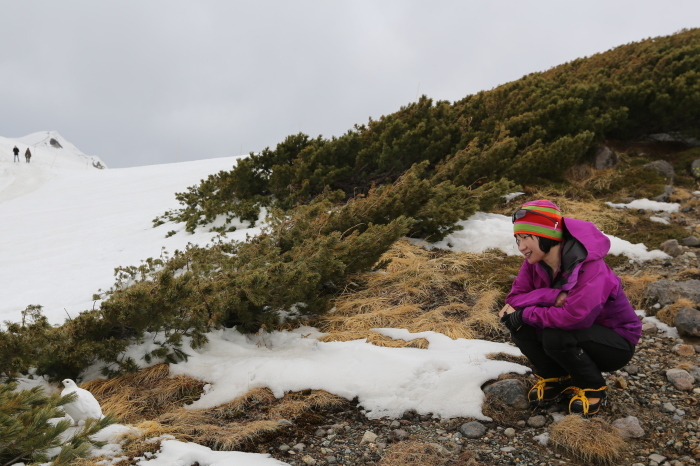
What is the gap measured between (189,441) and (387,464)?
1.23m

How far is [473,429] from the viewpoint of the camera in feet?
9.43

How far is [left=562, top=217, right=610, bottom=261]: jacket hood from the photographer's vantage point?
8.67 feet

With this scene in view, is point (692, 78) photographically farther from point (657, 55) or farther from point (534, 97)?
point (534, 97)

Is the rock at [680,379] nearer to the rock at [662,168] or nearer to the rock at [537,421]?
the rock at [537,421]

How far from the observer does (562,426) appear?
2709 mm

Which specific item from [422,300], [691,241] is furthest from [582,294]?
[691,241]

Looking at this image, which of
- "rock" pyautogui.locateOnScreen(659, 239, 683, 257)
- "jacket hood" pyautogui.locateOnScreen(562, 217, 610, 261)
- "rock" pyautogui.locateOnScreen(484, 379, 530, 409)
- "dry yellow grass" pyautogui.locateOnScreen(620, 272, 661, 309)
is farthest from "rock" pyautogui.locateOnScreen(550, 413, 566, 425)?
"rock" pyautogui.locateOnScreen(659, 239, 683, 257)

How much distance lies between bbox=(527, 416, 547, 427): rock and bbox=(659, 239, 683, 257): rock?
14.2 ft

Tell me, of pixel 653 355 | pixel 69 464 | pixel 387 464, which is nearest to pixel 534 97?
pixel 653 355

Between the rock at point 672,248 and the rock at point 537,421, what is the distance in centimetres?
432

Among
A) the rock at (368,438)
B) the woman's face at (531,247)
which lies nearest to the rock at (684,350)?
the woman's face at (531,247)

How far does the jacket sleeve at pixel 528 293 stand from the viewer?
2.81 m

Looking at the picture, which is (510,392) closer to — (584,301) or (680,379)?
(584,301)

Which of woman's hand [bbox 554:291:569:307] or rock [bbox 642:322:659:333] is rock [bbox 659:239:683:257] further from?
woman's hand [bbox 554:291:569:307]
